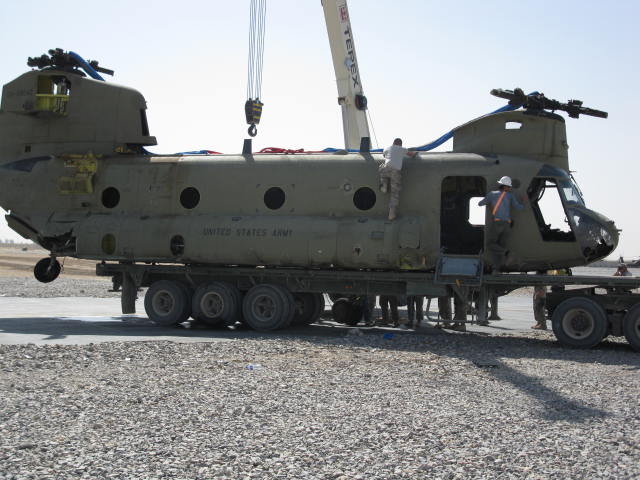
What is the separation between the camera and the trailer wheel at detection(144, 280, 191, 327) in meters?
16.8

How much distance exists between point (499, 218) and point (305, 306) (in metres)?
5.27

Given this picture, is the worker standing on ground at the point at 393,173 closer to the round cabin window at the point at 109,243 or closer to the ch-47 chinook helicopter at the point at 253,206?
the ch-47 chinook helicopter at the point at 253,206

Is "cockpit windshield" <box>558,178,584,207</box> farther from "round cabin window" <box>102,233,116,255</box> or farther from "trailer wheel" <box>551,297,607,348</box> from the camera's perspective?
"round cabin window" <box>102,233,116,255</box>

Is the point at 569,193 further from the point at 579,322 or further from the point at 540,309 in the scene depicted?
the point at 540,309

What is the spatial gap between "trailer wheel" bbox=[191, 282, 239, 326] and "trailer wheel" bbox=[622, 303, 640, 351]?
7916 mm

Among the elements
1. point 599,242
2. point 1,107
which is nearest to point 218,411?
point 599,242

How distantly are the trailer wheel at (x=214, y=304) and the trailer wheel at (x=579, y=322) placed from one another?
22.2 feet

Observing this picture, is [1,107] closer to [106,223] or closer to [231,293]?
[106,223]

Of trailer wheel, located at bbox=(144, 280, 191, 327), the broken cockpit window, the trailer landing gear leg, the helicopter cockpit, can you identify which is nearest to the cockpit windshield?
the helicopter cockpit

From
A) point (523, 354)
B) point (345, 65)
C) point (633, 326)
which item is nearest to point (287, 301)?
point (523, 354)

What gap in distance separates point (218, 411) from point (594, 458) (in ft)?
12.2

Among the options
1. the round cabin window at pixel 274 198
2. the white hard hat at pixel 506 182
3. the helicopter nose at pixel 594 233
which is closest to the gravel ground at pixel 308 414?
the helicopter nose at pixel 594 233

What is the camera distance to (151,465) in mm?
6051

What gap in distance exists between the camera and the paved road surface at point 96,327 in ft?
46.2
